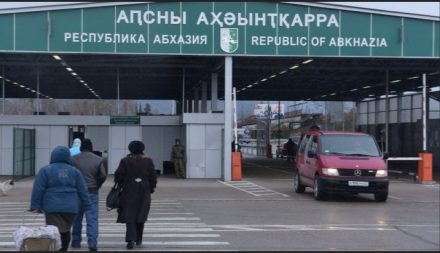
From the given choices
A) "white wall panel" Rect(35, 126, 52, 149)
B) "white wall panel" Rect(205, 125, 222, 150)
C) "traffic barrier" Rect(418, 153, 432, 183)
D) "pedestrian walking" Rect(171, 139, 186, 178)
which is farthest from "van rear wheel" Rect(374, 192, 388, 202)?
"white wall panel" Rect(35, 126, 52, 149)

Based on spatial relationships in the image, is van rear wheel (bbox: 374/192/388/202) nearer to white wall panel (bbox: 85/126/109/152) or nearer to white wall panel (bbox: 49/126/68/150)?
white wall panel (bbox: 85/126/109/152)

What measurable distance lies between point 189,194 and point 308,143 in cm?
400

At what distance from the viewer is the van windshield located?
18.3 meters

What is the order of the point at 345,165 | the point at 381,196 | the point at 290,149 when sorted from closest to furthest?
the point at 345,165 → the point at 381,196 → the point at 290,149

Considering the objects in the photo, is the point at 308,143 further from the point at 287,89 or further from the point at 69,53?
the point at 287,89

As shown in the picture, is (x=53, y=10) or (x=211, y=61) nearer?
(x=53, y=10)

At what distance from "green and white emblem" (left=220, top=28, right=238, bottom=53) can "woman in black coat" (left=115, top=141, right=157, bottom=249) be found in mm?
16482

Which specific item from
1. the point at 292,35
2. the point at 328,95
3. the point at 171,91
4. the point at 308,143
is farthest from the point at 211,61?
the point at 328,95

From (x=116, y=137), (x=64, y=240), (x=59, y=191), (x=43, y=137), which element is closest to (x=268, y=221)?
(x=64, y=240)

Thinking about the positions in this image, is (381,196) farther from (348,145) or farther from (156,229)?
(156,229)

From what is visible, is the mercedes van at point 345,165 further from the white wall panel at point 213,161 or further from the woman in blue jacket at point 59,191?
the woman in blue jacket at point 59,191

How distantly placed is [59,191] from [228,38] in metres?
18.0

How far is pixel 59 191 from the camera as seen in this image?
8484mm

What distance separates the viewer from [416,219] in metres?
14.3
